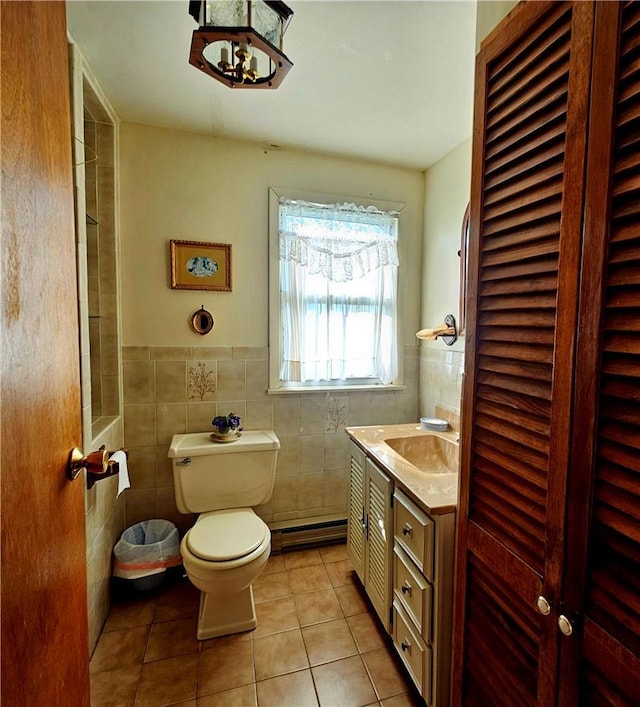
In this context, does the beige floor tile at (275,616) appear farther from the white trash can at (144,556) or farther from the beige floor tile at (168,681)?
the white trash can at (144,556)

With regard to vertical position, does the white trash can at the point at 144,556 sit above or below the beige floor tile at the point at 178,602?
above

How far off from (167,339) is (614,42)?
2.02m

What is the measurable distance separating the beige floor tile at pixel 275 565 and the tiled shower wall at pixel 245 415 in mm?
212

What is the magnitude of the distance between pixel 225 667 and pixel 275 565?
0.66 metres

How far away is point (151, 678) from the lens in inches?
55.9

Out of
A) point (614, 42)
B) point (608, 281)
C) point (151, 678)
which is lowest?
point (151, 678)

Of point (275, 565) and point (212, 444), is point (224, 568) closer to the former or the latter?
point (212, 444)

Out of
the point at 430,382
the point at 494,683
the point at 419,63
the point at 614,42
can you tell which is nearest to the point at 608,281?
the point at 614,42

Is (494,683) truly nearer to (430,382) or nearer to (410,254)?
(430,382)

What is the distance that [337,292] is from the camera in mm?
2248

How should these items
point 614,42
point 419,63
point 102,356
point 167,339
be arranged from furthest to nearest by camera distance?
point 167,339
point 102,356
point 419,63
point 614,42

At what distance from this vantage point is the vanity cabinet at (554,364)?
57 cm

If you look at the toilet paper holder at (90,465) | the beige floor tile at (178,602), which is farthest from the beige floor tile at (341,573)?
the toilet paper holder at (90,465)

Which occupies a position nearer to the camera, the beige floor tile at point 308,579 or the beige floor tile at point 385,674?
the beige floor tile at point 385,674
